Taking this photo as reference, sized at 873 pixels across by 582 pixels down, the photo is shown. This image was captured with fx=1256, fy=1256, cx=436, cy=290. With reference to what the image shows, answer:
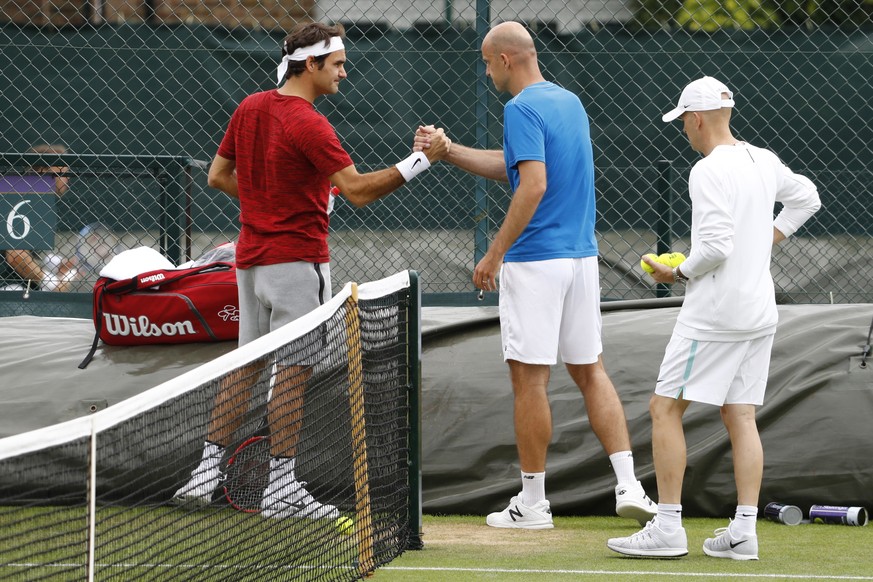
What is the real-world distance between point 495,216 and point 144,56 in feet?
7.14

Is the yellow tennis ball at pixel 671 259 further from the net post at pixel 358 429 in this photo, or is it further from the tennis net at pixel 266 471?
the net post at pixel 358 429

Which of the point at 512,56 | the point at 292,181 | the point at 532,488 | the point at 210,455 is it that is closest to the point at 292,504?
the point at 210,455

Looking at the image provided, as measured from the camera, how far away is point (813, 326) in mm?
5551

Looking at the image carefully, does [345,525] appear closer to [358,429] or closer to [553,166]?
[358,429]

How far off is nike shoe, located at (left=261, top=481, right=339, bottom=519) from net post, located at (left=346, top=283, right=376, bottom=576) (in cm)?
11

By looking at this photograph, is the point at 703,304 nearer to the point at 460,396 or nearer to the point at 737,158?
the point at 737,158

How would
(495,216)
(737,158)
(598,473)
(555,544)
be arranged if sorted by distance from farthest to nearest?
(495,216) < (598,473) < (555,544) < (737,158)

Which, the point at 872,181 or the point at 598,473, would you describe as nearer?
the point at 598,473

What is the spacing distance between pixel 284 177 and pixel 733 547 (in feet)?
6.95

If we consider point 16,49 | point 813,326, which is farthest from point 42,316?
point 813,326

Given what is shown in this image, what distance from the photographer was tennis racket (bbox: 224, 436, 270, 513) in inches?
149

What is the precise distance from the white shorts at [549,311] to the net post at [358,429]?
0.91m

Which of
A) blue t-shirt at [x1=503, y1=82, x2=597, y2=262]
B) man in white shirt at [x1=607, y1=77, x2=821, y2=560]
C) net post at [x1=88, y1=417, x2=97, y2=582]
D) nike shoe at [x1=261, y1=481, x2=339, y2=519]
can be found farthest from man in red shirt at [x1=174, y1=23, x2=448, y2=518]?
net post at [x1=88, y1=417, x2=97, y2=582]

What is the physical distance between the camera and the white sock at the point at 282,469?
3930mm
